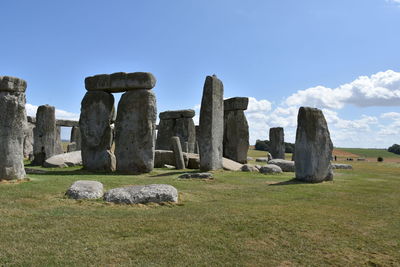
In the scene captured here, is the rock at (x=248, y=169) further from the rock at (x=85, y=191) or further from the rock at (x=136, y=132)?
the rock at (x=85, y=191)

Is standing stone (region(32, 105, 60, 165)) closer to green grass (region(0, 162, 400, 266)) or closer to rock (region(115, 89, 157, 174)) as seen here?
rock (region(115, 89, 157, 174))

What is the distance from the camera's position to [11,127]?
1001cm

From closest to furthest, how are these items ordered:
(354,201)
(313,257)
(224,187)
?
1. (313,257)
2. (354,201)
3. (224,187)

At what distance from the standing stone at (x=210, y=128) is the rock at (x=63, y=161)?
6.54 metres

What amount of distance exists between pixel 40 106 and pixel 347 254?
17478 millimetres

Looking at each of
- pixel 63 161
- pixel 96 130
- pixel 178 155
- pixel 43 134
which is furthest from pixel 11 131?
pixel 43 134

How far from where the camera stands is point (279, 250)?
5242 mm

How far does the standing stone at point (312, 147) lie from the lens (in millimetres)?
12367

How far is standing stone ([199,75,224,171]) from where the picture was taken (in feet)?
50.5

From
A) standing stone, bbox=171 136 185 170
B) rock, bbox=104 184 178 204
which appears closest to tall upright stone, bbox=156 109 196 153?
standing stone, bbox=171 136 185 170

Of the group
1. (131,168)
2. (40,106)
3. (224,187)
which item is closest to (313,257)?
(224,187)

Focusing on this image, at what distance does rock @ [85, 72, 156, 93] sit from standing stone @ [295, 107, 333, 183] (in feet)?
20.6

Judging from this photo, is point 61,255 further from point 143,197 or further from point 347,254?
point 347,254

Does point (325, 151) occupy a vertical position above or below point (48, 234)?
above
